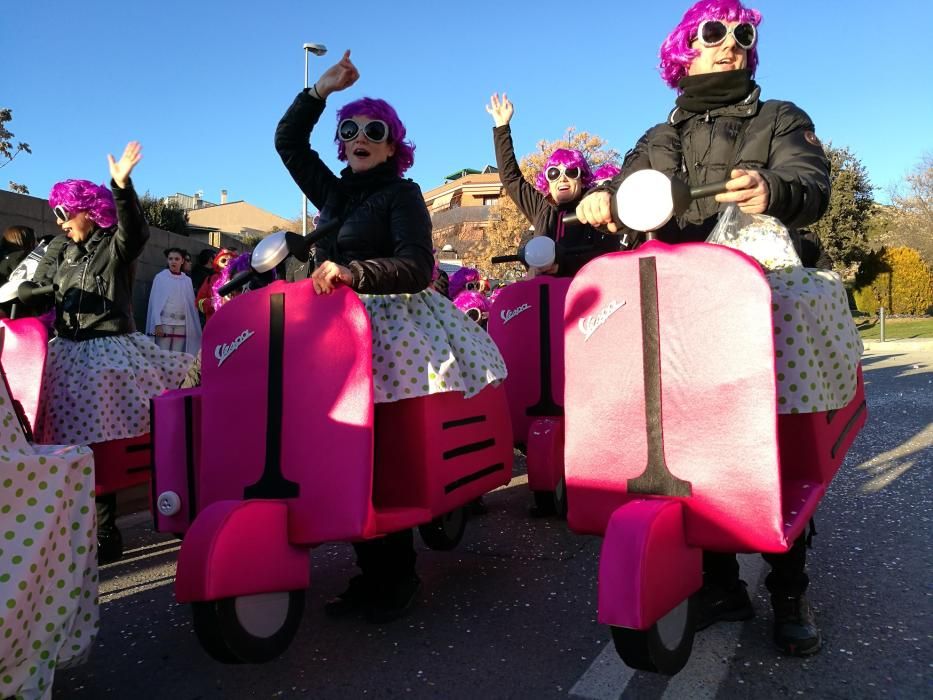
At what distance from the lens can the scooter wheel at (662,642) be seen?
1.54m

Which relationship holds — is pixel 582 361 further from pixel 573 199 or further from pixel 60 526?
pixel 573 199

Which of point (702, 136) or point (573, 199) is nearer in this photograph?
point (702, 136)

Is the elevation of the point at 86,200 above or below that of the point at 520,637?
above

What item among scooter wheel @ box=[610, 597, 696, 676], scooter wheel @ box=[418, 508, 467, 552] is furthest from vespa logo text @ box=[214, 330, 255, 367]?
scooter wheel @ box=[610, 597, 696, 676]

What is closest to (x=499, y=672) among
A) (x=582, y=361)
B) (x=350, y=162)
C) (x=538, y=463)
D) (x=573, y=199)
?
(x=582, y=361)

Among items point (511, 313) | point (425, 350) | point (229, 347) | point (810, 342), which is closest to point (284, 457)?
point (229, 347)

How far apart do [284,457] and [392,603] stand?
2.18 ft

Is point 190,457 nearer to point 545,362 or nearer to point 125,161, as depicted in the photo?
point 125,161

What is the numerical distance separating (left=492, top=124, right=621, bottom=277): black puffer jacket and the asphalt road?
150 cm

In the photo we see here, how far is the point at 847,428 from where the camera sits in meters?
2.18

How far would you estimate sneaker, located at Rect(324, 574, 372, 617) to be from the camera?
7.96ft

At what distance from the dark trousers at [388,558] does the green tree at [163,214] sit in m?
16.4

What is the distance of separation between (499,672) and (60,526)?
1133 mm

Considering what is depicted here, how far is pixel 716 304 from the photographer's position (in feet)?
5.65
